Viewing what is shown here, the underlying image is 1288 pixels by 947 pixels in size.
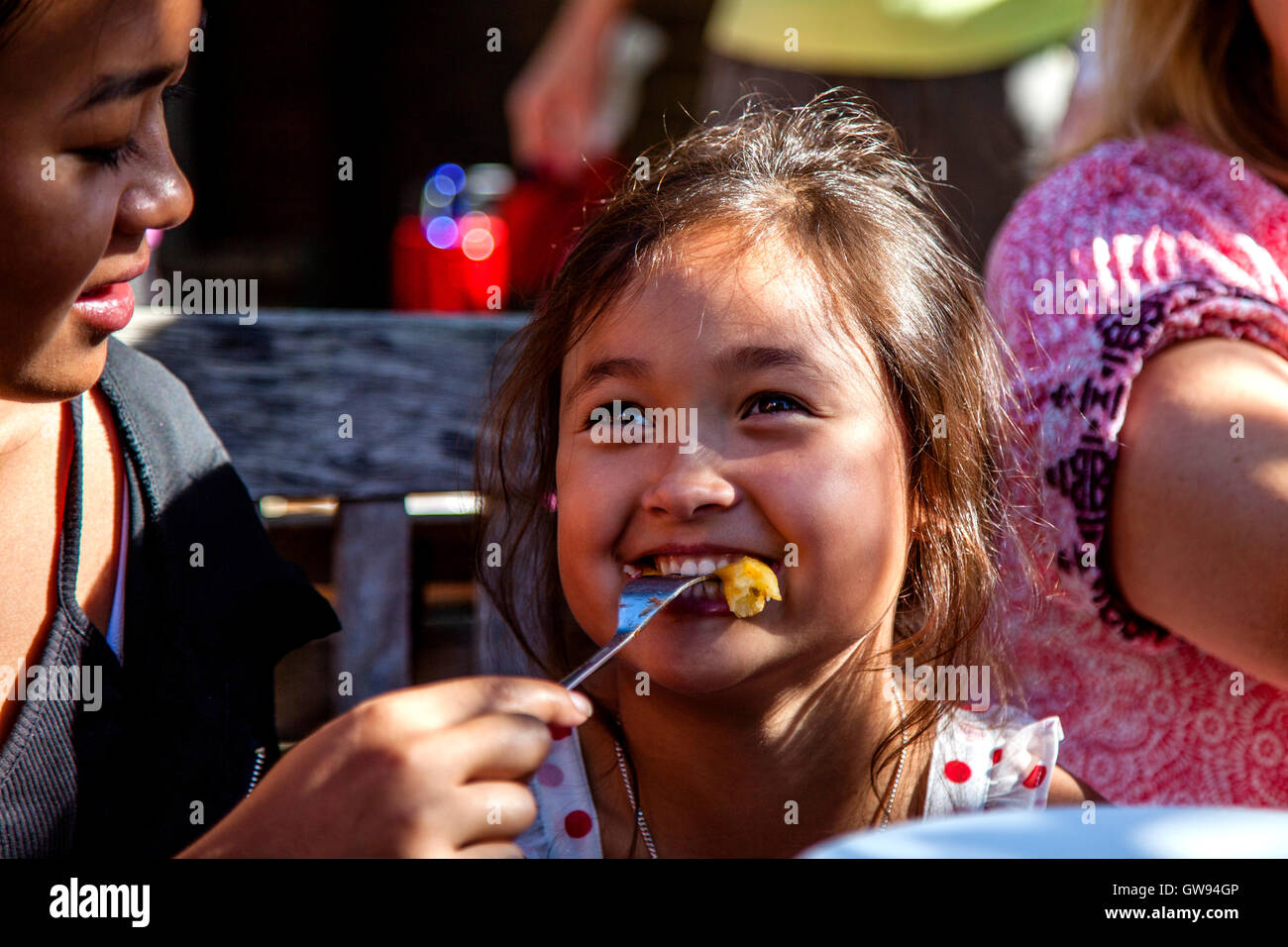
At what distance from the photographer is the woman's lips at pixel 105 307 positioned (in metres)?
1.04

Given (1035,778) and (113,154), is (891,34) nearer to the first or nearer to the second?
(1035,778)

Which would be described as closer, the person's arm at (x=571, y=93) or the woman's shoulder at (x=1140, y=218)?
the woman's shoulder at (x=1140, y=218)

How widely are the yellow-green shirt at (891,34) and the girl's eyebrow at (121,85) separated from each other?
148cm

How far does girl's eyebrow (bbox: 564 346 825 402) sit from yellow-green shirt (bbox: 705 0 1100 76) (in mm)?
1258

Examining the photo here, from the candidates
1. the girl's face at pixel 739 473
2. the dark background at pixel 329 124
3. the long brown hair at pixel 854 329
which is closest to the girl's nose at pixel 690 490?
the girl's face at pixel 739 473

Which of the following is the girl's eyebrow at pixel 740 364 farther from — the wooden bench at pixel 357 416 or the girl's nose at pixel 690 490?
the wooden bench at pixel 357 416

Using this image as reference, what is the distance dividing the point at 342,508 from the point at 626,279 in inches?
23.5

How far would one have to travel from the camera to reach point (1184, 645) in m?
1.36

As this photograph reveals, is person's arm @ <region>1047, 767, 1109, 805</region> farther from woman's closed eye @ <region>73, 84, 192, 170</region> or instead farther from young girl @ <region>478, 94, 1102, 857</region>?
woman's closed eye @ <region>73, 84, 192, 170</region>

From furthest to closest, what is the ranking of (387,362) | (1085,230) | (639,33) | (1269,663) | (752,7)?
(639,33) → (752,7) → (387,362) → (1085,230) → (1269,663)

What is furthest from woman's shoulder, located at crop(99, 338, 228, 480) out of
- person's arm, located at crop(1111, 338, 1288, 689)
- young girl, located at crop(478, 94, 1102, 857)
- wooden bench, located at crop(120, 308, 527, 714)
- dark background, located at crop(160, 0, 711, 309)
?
dark background, located at crop(160, 0, 711, 309)
